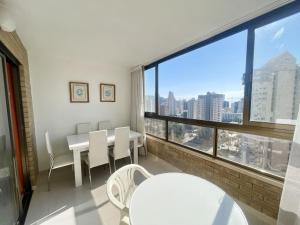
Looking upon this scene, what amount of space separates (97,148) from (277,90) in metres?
2.57

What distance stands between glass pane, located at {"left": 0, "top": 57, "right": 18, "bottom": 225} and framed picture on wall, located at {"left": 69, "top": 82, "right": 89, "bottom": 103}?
1.65 meters

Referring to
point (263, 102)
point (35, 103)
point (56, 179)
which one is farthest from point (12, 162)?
point (263, 102)

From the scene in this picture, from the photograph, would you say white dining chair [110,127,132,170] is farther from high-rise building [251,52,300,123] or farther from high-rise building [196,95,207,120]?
high-rise building [251,52,300,123]

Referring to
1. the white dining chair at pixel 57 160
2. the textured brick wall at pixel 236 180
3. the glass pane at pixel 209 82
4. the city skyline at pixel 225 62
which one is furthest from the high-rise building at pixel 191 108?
the white dining chair at pixel 57 160

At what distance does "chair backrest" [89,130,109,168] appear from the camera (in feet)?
7.70

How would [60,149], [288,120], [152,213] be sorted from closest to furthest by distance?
[152,213]
[288,120]
[60,149]

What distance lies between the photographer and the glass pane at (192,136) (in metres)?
2.34

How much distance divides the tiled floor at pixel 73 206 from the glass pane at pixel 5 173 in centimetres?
33

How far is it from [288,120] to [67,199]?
2927 millimetres

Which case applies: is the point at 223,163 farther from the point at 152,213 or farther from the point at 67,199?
the point at 67,199

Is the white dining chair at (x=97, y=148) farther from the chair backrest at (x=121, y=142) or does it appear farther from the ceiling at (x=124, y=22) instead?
the ceiling at (x=124, y=22)

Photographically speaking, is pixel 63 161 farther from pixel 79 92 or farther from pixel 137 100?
pixel 137 100

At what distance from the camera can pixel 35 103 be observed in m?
2.82

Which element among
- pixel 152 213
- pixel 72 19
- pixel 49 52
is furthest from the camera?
pixel 49 52
